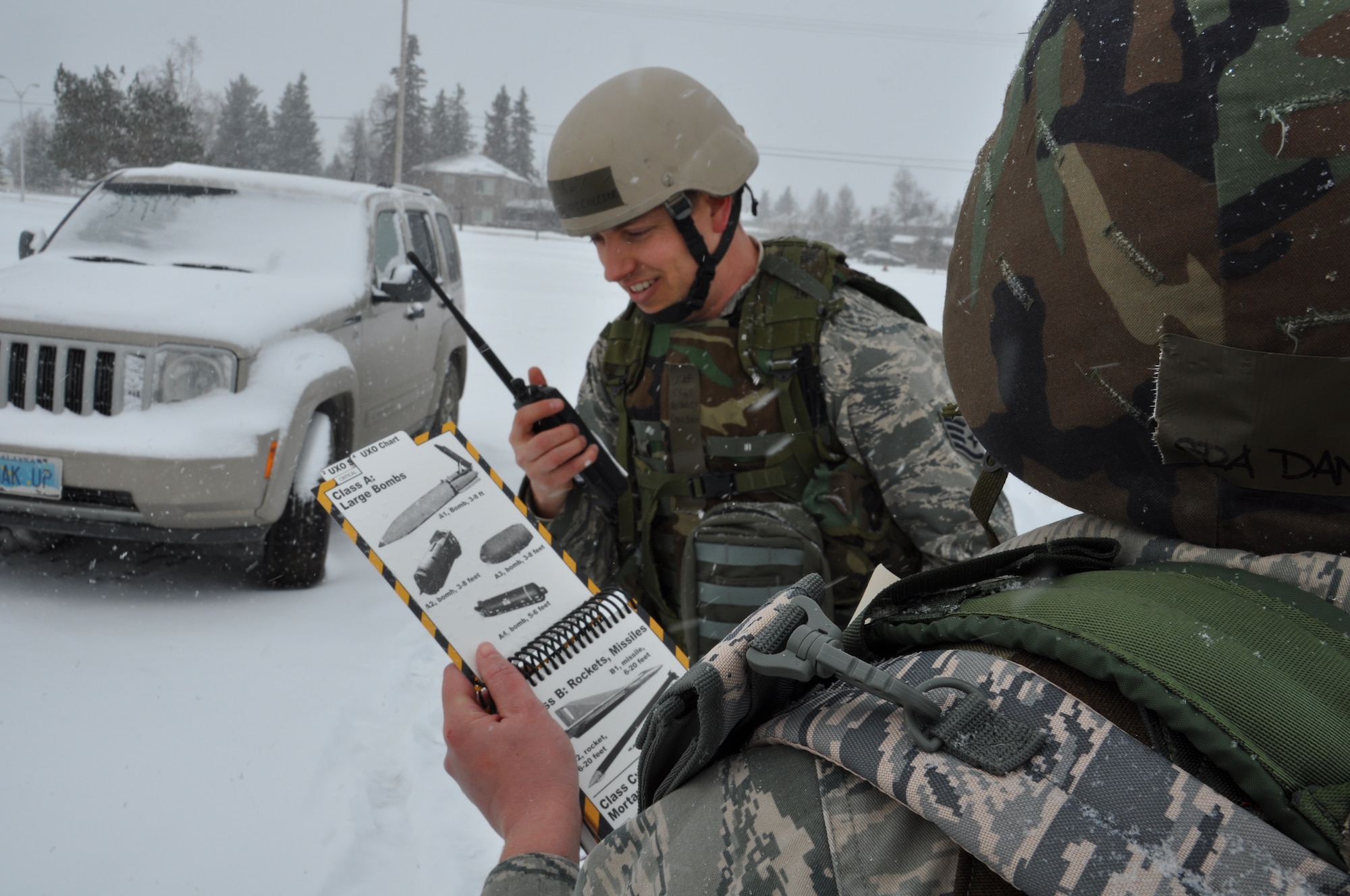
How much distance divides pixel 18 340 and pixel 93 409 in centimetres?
47

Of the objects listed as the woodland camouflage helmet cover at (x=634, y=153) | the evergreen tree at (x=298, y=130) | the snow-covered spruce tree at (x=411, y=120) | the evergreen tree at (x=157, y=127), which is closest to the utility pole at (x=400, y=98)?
the evergreen tree at (x=157, y=127)

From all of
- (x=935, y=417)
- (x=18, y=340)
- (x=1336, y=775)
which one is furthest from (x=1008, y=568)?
(x=18, y=340)

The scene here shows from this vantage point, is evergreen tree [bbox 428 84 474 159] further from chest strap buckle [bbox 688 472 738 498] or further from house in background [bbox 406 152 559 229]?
chest strap buckle [bbox 688 472 738 498]

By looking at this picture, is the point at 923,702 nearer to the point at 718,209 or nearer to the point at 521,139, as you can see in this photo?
the point at 718,209

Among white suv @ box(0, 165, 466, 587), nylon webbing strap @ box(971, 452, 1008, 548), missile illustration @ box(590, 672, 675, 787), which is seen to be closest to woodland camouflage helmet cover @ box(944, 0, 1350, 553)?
nylon webbing strap @ box(971, 452, 1008, 548)

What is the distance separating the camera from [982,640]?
→ 648 mm

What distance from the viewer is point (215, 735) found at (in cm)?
298

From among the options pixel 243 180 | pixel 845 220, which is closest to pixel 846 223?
pixel 845 220

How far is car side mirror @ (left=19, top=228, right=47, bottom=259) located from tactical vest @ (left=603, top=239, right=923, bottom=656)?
4.07 m

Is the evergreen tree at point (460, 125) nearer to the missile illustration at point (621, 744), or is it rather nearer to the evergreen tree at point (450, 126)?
the evergreen tree at point (450, 126)

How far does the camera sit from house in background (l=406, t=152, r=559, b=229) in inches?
1901

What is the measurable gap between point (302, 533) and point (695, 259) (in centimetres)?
269

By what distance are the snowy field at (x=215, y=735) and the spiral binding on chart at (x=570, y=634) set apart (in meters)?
1.28

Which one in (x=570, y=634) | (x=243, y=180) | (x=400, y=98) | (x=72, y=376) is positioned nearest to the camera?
(x=570, y=634)
